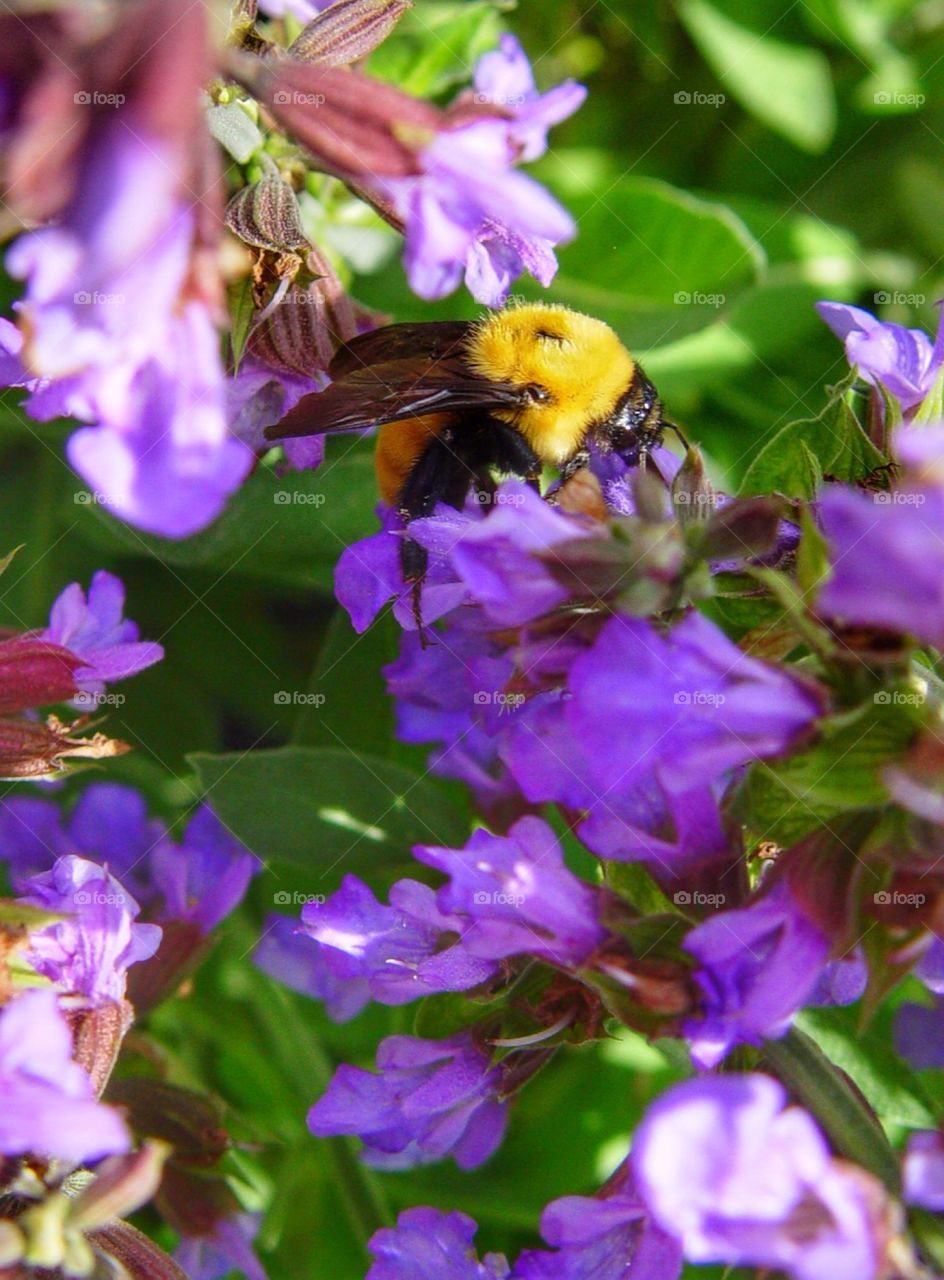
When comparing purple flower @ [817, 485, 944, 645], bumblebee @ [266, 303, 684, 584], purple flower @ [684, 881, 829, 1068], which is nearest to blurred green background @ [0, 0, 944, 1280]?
bumblebee @ [266, 303, 684, 584]

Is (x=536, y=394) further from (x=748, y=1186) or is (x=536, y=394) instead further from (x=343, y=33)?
(x=748, y=1186)

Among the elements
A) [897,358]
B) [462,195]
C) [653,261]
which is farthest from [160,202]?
[653,261]

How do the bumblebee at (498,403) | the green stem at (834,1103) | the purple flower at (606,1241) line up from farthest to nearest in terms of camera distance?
1. the bumblebee at (498,403)
2. the purple flower at (606,1241)
3. the green stem at (834,1103)

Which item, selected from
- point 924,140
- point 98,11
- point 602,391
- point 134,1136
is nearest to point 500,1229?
point 134,1136

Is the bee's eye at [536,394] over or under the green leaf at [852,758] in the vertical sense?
over

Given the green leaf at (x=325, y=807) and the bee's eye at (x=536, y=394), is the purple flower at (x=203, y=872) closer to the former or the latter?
the green leaf at (x=325, y=807)

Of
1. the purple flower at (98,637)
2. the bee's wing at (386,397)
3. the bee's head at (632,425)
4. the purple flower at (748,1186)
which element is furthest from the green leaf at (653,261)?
the purple flower at (748,1186)

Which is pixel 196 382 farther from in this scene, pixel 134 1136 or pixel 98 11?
pixel 134 1136
